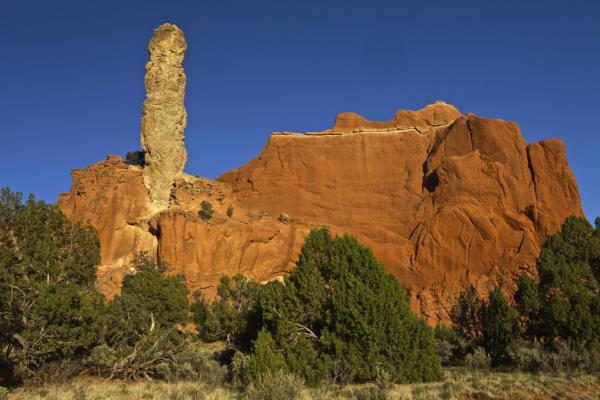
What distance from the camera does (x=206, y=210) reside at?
50.8 m

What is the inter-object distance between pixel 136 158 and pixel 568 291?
5159cm

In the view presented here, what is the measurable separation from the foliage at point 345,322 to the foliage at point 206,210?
3187 centimetres

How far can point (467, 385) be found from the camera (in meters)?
16.8

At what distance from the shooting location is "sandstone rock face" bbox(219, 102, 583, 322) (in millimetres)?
51500

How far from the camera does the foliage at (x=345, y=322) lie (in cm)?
1764

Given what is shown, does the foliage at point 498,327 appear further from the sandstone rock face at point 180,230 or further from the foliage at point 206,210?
the foliage at point 206,210

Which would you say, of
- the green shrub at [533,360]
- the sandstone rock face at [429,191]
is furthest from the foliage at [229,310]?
the sandstone rock face at [429,191]

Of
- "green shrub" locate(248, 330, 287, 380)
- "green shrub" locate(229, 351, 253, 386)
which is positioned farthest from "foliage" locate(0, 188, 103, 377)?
"green shrub" locate(248, 330, 287, 380)

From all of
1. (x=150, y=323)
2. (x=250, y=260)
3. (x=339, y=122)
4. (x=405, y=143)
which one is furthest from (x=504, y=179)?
(x=150, y=323)

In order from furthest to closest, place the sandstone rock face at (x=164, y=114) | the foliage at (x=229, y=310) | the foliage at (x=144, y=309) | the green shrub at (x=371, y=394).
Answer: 1. the sandstone rock face at (x=164, y=114)
2. the foliage at (x=229, y=310)
3. the foliage at (x=144, y=309)
4. the green shrub at (x=371, y=394)

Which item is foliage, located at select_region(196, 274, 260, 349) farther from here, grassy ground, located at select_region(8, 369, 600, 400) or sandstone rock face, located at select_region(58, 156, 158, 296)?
sandstone rock face, located at select_region(58, 156, 158, 296)

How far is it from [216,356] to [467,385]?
1417 cm

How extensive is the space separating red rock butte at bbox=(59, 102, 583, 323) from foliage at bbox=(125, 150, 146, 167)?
2707 millimetres

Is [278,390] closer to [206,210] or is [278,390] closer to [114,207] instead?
[206,210]
